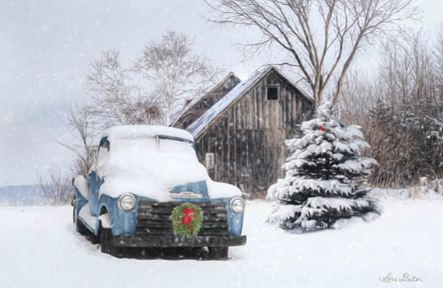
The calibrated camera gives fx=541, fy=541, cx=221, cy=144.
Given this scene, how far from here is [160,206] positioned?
20.5ft

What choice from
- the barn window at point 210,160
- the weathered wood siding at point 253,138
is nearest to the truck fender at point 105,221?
the weathered wood siding at point 253,138

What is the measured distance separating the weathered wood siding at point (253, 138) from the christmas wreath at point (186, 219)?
15.2 m

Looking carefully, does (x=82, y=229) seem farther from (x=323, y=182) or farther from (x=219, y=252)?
(x=323, y=182)

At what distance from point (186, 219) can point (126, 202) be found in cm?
71

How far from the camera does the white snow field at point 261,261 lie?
17.3 feet

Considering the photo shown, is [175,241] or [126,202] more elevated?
[126,202]

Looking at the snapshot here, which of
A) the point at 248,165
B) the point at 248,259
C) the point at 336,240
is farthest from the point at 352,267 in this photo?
the point at 248,165

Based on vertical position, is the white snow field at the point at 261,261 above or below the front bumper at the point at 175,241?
below

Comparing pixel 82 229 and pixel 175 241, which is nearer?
pixel 175 241

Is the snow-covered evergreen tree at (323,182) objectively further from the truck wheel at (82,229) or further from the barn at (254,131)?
the barn at (254,131)

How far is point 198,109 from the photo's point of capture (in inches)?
1079

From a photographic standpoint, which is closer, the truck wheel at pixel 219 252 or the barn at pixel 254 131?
the truck wheel at pixel 219 252

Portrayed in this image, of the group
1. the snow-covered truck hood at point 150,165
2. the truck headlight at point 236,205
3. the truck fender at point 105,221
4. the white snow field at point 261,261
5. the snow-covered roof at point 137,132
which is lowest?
the white snow field at point 261,261
